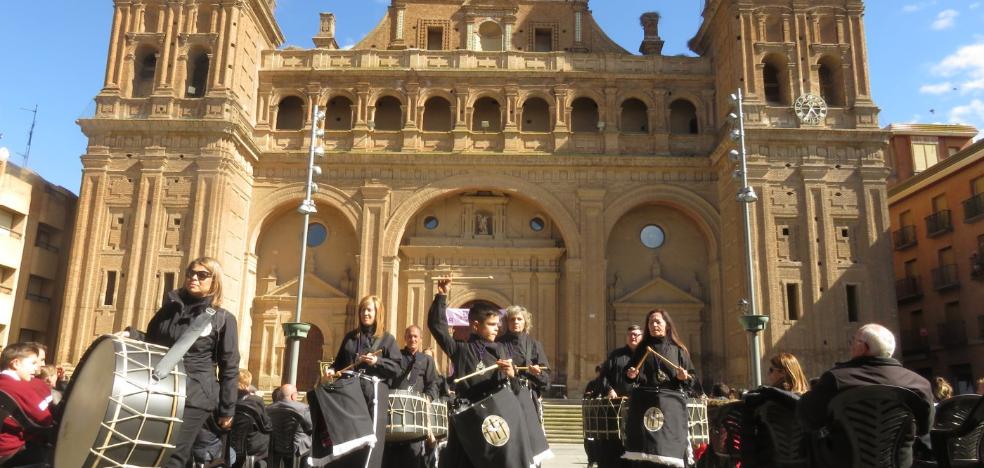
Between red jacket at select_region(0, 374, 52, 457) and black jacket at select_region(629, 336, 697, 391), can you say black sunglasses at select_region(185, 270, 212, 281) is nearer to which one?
red jacket at select_region(0, 374, 52, 457)

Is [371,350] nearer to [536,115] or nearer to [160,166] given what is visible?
[160,166]

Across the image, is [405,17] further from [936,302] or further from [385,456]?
[385,456]

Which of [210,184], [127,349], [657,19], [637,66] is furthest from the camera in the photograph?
[657,19]

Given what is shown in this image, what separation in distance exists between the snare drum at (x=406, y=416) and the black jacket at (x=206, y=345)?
1450 mm

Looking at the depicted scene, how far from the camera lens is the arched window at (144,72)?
26.2 meters

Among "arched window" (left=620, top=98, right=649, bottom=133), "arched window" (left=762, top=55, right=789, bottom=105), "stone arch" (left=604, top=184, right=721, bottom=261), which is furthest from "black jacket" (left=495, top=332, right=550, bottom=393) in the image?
"arched window" (left=620, top=98, right=649, bottom=133)

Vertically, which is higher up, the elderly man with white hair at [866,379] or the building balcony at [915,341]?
the building balcony at [915,341]

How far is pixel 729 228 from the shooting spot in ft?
82.5

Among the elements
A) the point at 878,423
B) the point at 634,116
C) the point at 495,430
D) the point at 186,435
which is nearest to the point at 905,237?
the point at 634,116

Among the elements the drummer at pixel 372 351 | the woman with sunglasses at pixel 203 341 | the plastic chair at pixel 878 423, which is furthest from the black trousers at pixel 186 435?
the plastic chair at pixel 878 423

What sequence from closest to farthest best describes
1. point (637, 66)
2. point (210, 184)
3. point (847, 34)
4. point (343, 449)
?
point (343, 449) → point (210, 184) → point (847, 34) → point (637, 66)

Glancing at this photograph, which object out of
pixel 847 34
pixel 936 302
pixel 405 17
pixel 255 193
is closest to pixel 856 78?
pixel 847 34

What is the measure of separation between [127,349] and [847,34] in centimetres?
2705

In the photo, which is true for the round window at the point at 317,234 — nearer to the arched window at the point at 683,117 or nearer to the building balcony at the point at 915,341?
the arched window at the point at 683,117
